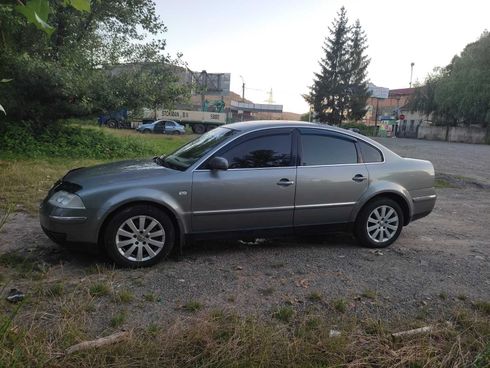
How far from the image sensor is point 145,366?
113 inches

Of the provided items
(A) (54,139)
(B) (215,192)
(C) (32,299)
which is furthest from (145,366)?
(A) (54,139)

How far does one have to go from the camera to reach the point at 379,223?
19.0 feet

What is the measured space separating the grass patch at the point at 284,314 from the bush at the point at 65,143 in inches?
461

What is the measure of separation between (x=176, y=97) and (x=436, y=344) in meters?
14.9

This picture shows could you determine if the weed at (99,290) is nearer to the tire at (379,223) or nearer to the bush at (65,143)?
the tire at (379,223)

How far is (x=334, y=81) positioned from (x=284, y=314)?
5944cm

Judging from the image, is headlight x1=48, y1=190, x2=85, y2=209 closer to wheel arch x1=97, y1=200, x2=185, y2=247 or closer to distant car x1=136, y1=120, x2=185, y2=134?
wheel arch x1=97, y1=200, x2=185, y2=247

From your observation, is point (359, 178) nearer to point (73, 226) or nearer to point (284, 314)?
point (284, 314)

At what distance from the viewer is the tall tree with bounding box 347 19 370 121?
197 ft

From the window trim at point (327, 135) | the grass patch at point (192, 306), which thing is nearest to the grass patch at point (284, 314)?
the grass patch at point (192, 306)

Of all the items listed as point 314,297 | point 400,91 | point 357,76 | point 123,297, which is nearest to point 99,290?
point 123,297

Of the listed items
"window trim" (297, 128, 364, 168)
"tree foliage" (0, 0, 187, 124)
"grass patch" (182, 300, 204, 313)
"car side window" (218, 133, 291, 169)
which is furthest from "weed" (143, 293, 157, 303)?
"tree foliage" (0, 0, 187, 124)

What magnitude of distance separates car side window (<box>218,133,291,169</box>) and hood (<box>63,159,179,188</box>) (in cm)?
71

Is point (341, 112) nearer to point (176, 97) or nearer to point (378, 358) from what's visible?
point (176, 97)
